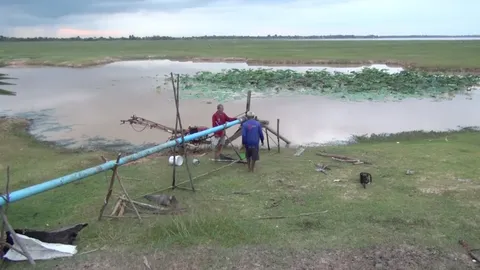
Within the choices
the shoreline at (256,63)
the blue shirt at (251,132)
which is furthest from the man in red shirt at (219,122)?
the shoreline at (256,63)

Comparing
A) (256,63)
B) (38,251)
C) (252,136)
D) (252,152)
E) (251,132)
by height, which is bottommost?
(38,251)

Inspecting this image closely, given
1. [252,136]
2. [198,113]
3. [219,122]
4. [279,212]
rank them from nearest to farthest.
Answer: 1. [279,212]
2. [252,136]
3. [219,122]
4. [198,113]

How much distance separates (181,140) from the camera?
10805mm

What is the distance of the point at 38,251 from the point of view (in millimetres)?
7449

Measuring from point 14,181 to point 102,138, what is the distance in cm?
688

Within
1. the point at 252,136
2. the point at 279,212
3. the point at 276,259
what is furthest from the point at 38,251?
the point at 252,136

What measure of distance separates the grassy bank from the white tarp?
0.72 feet

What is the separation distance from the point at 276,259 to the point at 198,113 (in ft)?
56.4

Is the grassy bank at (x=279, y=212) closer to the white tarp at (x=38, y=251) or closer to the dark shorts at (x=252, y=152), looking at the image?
the white tarp at (x=38, y=251)

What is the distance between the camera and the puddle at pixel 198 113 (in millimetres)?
19375

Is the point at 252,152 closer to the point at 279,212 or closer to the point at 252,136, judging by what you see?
the point at 252,136

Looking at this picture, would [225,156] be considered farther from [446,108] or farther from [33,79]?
[33,79]

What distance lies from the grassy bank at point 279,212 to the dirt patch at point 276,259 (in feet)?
0.06

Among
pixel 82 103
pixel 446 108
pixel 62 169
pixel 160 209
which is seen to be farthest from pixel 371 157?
pixel 82 103
